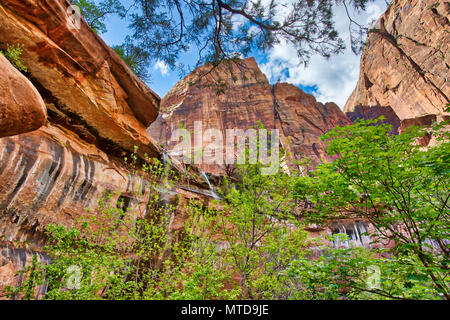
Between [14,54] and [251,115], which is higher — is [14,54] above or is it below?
below

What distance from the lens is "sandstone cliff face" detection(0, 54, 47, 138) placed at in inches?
92.4

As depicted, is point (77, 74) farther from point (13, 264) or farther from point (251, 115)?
point (251, 115)

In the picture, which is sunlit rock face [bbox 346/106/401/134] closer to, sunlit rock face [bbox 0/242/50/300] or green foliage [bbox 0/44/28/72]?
green foliage [bbox 0/44/28/72]

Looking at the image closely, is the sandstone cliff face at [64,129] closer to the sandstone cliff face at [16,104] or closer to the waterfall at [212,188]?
the sandstone cliff face at [16,104]

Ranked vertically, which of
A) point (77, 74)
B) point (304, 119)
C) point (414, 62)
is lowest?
point (77, 74)

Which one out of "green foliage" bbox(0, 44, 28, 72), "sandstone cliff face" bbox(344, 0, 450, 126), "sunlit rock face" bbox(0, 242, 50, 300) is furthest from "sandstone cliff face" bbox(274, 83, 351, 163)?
"sunlit rock face" bbox(0, 242, 50, 300)

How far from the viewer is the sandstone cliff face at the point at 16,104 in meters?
2.35

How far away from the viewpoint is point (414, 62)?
28453 mm

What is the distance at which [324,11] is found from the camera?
4.27m

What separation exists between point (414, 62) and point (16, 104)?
4096 centimetres

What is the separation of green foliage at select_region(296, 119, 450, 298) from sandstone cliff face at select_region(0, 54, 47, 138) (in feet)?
14.5

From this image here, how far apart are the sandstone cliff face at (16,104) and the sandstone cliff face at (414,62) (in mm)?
27807

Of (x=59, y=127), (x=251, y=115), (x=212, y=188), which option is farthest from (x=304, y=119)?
(x=59, y=127)
